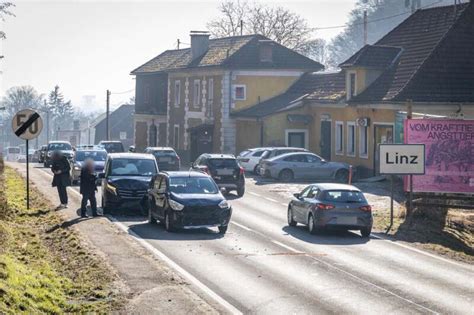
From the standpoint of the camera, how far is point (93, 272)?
18906 millimetres

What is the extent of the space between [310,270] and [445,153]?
13.4m

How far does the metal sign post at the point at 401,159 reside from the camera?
30.4 m

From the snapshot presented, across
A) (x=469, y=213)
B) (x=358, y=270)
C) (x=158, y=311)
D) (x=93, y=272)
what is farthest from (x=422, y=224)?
(x=158, y=311)

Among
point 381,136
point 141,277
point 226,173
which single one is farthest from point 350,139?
point 141,277

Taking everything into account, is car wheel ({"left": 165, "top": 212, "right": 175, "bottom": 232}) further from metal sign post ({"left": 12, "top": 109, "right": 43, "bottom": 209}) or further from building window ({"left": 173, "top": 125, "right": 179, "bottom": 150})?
building window ({"left": 173, "top": 125, "right": 179, "bottom": 150})

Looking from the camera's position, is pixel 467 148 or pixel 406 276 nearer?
pixel 406 276

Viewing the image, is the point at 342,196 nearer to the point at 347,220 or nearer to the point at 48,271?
the point at 347,220

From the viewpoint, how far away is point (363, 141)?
51.4 metres

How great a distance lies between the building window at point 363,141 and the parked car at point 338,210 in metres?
22.1

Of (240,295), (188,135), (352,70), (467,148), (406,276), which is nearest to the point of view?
(240,295)

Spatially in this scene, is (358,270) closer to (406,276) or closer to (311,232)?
(406,276)

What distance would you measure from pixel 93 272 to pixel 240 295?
3.06m

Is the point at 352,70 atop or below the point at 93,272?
atop

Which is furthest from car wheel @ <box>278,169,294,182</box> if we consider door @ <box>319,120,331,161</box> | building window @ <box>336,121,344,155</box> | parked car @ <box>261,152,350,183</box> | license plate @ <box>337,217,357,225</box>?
license plate @ <box>337,217,357,225</box>
